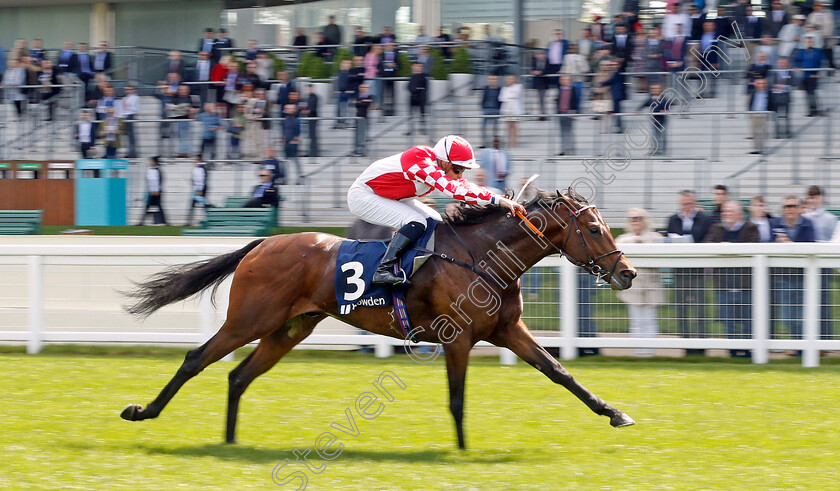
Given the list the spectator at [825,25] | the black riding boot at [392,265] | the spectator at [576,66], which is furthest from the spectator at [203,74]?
the black riding boot at [392,265]

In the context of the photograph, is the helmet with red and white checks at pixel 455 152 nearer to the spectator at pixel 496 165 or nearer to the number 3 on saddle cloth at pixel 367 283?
the number 3 on saddle cloth at pixel 367 283

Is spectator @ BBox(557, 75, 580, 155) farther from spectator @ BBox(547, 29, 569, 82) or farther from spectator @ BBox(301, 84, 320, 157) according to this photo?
spectator @ BBox(301, 84, 320, 157)

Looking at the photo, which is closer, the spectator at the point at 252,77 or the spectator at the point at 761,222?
the spectator at the point at 761,222

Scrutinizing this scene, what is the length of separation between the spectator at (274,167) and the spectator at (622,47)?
454cm

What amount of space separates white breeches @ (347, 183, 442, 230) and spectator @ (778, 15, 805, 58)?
7.71 m

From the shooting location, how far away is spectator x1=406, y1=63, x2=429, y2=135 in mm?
13266

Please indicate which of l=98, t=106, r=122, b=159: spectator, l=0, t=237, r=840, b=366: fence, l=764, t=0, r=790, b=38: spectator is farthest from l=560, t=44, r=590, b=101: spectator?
l=98, t=106, r=122, b=159: spectator

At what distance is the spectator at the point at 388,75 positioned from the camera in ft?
44.4

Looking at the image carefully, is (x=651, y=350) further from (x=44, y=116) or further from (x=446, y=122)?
(x=44, y=116)

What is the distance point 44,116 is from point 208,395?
10.9 metres

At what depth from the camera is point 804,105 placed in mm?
11562

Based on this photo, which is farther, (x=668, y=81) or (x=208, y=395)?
(x=668, y=81)

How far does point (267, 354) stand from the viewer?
566 centimetres

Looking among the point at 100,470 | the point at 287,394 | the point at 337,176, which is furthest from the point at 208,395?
the point at 337,176
